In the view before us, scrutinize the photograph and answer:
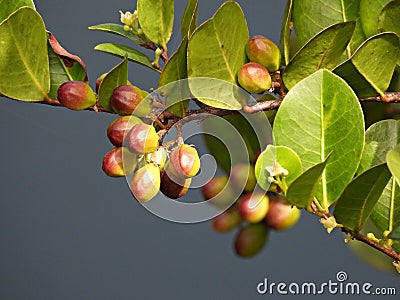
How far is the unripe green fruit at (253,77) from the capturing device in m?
0.34

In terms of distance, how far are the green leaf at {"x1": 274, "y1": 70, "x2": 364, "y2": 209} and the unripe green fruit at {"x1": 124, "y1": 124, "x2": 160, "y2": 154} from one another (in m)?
0.07

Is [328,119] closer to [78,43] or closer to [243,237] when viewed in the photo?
[243,237]

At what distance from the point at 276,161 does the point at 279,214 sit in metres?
0.06

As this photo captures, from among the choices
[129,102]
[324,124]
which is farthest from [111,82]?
[324,124]

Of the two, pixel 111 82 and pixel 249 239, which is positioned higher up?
pixel 111 82

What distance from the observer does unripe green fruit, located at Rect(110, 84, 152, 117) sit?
0.34m

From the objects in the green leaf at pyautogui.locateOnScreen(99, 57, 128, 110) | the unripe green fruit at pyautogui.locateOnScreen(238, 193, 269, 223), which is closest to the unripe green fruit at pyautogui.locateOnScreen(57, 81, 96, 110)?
the green leaf at pyautogui.locateOnScreen(99, 57, 128, 110)

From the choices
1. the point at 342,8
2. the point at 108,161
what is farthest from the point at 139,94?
the point at 342,8

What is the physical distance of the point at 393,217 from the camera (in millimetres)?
376

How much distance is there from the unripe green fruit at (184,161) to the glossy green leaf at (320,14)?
115 mm

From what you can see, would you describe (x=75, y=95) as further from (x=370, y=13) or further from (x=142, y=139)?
(x=370, y=13)

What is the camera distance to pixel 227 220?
39cm

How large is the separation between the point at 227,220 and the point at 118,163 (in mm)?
91

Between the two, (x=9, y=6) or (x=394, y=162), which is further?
(x=9, y=6)
